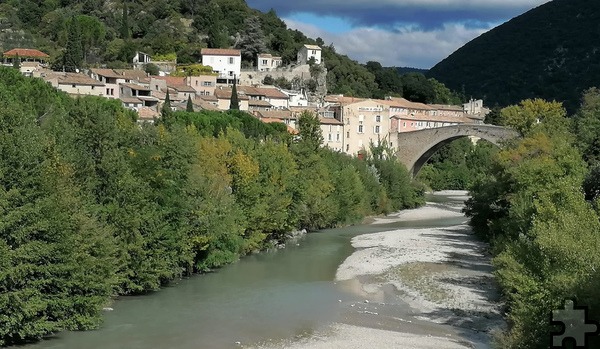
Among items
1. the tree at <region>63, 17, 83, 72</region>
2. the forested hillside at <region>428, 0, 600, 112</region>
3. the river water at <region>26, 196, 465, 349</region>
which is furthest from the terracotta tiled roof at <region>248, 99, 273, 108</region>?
the forested hillside at <region>428, 0, 600, 112</region>

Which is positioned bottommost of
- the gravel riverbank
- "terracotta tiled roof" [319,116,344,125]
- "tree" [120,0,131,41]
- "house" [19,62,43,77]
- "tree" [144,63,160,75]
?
the gravel riverbank

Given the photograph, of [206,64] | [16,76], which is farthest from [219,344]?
[206,64]

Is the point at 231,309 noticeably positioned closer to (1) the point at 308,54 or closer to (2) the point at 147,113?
(2) the point at 147,113

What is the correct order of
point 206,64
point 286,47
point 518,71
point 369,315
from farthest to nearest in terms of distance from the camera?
1. point 518,71
2. point 286,47
3. point 206,64
4. point 369,315

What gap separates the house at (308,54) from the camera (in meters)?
85.0

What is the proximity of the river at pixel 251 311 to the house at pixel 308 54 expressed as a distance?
58.0 meters

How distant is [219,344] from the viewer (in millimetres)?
17062

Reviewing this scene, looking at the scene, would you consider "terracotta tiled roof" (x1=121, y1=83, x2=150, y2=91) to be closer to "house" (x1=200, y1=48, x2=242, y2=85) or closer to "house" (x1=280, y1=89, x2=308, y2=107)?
"house" (x1=280, y1=89, x2=308, y2=107)

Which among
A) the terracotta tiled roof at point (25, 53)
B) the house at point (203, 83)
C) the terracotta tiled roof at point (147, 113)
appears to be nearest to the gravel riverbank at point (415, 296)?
the terracotta tiled roof at point (147, 113)

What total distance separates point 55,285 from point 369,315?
853 centimetres

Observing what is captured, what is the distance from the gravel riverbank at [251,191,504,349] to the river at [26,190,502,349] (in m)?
0.10

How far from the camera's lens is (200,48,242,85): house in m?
78.9

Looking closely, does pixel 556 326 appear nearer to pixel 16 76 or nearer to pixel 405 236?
pixel 405 236

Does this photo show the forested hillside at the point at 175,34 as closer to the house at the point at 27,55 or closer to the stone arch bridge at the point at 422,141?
the house at the point at 27,55
